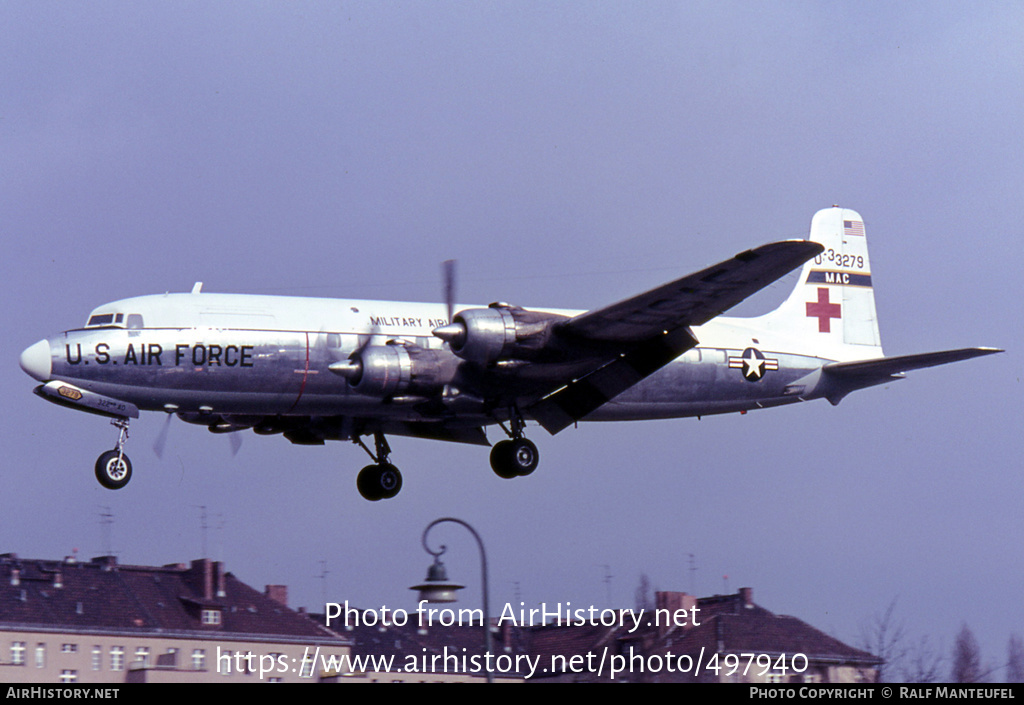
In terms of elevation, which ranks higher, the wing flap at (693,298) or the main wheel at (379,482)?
the wing flap at (693,298)

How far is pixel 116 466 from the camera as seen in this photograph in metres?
25.1

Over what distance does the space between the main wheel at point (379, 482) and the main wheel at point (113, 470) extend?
630 cm

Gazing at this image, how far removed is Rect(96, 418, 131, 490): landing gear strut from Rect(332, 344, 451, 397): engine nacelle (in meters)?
4.15

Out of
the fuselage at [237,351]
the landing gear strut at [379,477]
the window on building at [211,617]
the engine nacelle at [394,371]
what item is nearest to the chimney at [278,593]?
the window on building at [211,617]

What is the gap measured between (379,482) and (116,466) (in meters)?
6.70

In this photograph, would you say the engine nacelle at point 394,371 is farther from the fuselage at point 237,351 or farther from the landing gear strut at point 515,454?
the landing gear strut at point 515,454

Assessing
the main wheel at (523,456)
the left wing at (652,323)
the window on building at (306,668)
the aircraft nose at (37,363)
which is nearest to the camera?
the aircraft nose at (37,363)

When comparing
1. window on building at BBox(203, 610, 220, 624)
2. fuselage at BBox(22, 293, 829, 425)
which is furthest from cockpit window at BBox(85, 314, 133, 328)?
window on building at BBox(203, 610, 220, 624)

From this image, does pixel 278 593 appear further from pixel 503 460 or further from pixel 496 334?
pixel 496 334

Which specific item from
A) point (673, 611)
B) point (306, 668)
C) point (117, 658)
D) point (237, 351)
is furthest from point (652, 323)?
point (306, 668)

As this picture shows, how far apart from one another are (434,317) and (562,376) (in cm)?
298

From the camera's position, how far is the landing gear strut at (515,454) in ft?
91.7

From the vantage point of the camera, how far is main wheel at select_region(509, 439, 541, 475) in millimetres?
27922

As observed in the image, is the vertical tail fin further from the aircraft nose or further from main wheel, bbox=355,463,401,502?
the aircraft nose
